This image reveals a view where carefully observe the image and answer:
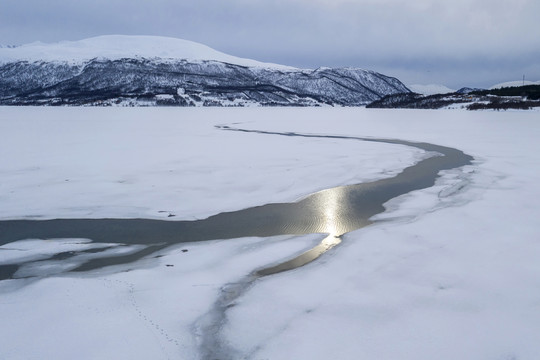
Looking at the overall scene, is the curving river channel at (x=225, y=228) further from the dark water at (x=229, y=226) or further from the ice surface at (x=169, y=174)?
the ice surface at (x=169, y=174)

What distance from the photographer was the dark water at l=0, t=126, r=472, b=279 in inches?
238

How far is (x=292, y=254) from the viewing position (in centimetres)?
568

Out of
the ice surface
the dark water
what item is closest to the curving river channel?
the dark water

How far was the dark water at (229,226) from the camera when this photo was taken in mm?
6047

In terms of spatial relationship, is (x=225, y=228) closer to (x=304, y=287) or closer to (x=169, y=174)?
(x=304, y=287)

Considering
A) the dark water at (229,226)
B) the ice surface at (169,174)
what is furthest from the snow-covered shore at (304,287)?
the dark water at (229,226)

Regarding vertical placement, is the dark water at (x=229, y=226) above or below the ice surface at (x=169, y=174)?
below

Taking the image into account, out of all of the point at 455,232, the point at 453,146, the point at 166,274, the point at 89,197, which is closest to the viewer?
the point at 166,274

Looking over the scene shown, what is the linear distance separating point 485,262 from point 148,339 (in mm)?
4198

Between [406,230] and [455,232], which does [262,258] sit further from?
[455,232]


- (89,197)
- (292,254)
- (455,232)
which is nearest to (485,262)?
(455,232)

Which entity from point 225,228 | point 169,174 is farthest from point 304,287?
point 169,174

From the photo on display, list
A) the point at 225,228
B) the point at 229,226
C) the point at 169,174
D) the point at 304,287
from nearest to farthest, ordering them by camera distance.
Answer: the point at 304,287 → the point at 225,228 → the point at 229,226 → the point at 169,174

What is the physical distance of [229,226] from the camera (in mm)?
7016
